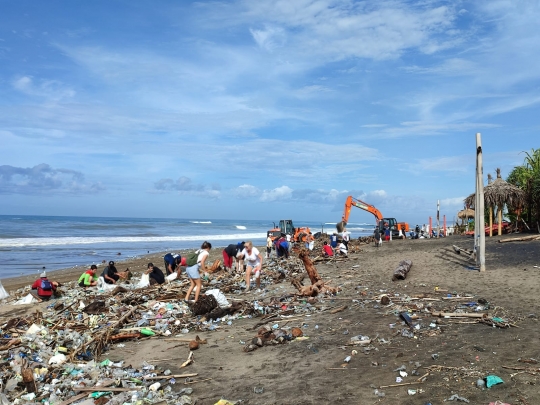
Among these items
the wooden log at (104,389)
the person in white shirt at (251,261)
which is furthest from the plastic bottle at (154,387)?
the person in white shirt at (251,261)

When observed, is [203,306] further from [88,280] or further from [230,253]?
[230,253]

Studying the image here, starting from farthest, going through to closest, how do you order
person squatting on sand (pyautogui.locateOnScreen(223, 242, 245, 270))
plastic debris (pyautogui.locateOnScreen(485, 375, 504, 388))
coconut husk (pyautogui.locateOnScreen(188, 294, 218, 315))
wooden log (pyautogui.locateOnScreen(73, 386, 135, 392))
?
person squatting on sand (pyautogui.locateOnScreen(223, 242, 245, 270)) → coconut husk (pyautogui.locateOnScreen(188, 294, 218, 315)) → wooden log (pyautogui.locateOnScreen(73, 386, 135, 392)) → plastic debris (pyautogui.locateOnScreen(485, 375, 504, 388))

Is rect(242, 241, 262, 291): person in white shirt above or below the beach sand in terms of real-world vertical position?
above

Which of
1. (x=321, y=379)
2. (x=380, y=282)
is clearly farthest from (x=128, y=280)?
(x=321, y=379)

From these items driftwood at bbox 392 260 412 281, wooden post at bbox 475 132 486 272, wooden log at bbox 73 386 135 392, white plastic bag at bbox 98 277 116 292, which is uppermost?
wooden post at bbox 475 132 486 272

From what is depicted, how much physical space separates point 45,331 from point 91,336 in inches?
50.0

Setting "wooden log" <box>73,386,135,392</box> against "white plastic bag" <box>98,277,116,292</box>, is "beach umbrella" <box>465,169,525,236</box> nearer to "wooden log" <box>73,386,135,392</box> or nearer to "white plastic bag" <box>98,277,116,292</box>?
"white plastic bag" <box>98,277,116,292</box>

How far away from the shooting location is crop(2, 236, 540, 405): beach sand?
5105 millimetres

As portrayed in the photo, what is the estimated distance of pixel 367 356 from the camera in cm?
628

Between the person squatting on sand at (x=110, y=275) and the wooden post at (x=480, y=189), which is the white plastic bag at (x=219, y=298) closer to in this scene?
the person squatting on sand at (x=110, y=275)

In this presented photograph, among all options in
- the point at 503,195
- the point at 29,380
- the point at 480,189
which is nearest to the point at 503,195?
the point at 503,195

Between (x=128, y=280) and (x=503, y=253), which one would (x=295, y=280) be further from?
(x=503, y=253)

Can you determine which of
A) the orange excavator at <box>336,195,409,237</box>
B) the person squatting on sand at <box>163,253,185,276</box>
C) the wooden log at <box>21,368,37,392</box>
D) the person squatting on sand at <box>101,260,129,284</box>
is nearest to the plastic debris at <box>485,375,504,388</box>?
the wooden log at <box>21,368,37,392</box>

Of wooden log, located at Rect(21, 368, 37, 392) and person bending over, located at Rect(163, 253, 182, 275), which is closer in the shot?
wooden log, located at Rect(21, 368, 37, 392)
